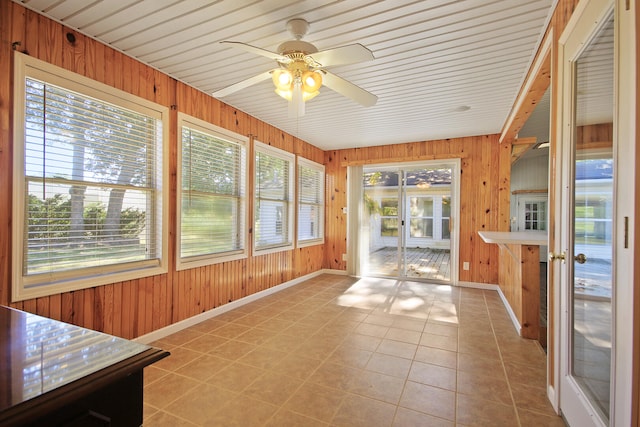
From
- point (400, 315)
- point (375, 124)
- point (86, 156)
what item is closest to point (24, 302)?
point (86, 156)

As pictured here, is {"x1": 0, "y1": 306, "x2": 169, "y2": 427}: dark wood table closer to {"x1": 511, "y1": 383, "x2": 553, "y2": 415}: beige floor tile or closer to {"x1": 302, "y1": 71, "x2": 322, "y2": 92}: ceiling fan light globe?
{"x1": 302, "y1": 71, "x2": 322, "y2": 92}: ceiling fan light globe

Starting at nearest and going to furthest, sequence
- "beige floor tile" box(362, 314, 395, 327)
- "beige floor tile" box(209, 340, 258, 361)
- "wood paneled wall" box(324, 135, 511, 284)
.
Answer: "beige floor tile" box(209, 340, 258, 361)
"beige floor tile" box(362, 314, 395, 327)
"wood paneled wall" box(324, 135, 511, 284)

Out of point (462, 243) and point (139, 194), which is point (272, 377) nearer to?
point (139, 194)

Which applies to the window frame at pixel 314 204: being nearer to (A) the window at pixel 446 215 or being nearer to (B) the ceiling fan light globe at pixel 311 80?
(A) the window at pixel 446 215

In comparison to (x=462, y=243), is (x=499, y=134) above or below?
above

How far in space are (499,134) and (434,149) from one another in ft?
3.27

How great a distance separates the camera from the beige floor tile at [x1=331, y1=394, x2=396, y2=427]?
1.72 meters

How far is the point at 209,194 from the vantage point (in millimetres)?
3395

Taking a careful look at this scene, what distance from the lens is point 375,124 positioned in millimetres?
4352

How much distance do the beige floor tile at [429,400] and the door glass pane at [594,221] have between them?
0.71 meters

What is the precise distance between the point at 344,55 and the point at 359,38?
58cm

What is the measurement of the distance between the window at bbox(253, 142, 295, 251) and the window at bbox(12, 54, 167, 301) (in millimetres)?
1520

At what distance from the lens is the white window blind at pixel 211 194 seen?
3.14m

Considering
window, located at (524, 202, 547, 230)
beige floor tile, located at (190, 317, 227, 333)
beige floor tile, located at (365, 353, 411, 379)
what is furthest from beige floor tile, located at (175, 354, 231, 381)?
window, located at (524, 202, 547, 230)
